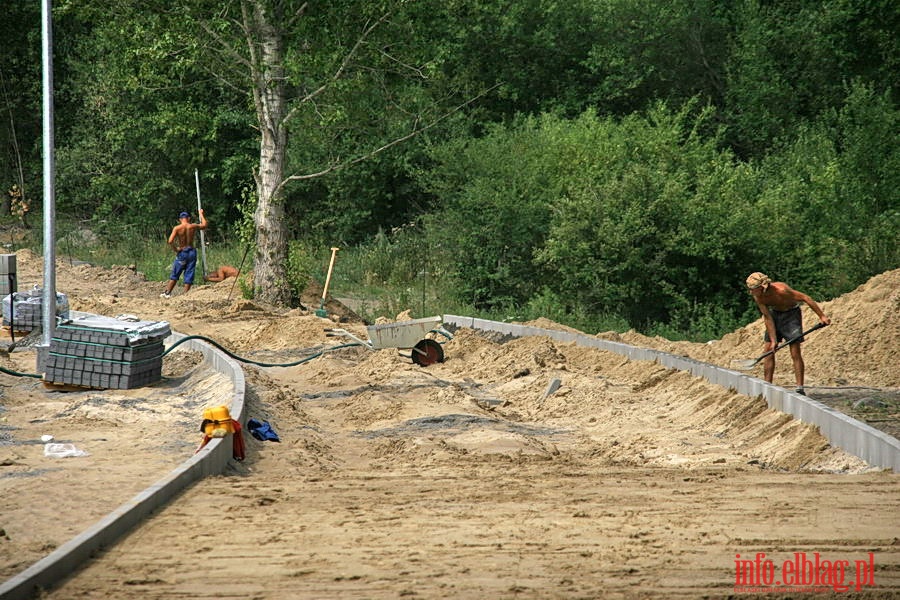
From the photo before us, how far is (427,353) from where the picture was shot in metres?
17.0

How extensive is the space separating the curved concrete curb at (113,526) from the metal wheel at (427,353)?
7888 millimetres

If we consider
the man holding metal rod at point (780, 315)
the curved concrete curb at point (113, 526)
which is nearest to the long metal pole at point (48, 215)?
the curved concrete curb at point (113, 526)

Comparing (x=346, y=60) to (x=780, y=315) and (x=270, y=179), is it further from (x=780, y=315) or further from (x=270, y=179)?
(x=780, y=315)

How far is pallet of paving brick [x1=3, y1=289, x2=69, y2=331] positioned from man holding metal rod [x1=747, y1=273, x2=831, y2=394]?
1021 centimetres

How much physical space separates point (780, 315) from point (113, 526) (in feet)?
27.4

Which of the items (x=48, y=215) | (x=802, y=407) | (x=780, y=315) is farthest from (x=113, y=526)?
(x=48, y=215)

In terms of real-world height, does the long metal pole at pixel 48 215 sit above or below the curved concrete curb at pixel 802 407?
above

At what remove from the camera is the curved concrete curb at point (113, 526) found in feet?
17.3

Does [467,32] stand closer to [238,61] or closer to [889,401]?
[238,61]

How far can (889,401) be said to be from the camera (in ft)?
41.1

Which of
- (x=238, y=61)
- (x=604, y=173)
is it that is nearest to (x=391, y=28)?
(x=238, y=61)

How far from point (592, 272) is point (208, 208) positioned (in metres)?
20.7

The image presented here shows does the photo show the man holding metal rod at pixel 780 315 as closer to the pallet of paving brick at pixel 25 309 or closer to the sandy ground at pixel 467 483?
the sandy ground at pixel 467 483

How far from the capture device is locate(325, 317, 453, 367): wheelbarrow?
53.1 ft
